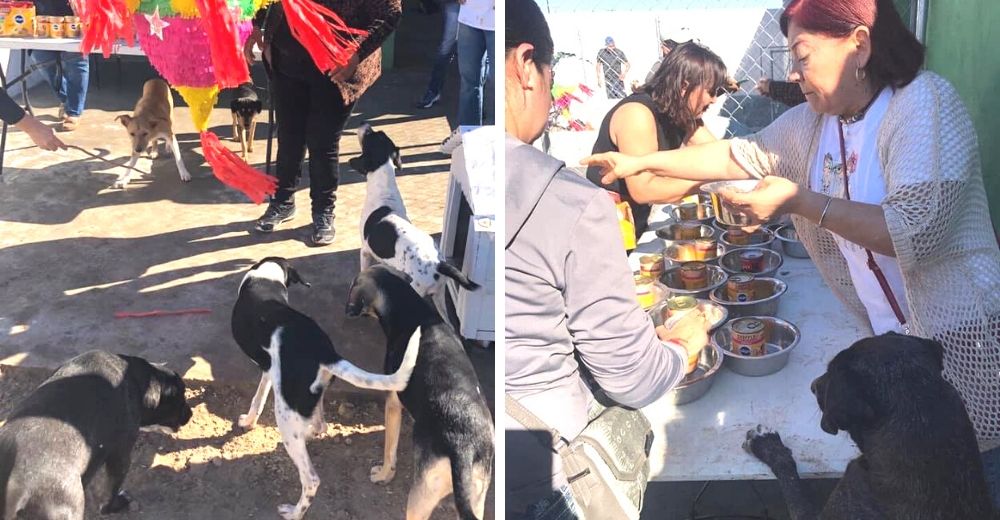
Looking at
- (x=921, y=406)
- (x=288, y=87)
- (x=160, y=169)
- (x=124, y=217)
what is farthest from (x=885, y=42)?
(x=160, y=169)

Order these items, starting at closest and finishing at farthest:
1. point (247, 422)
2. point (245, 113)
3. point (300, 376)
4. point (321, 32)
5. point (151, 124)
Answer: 1. point (300, 376)
2. point (247, 422)
3. point (321, 32)
4. point (151, 124)
5. point (245, 113)

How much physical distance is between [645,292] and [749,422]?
0.41 metres

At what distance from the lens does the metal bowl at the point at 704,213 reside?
107 inches

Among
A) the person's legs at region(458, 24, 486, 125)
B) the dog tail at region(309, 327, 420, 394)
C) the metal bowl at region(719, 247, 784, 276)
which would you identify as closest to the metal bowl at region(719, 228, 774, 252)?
the metal bowl at region(719, 247, 784, 276)

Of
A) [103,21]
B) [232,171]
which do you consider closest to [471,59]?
[232,171]

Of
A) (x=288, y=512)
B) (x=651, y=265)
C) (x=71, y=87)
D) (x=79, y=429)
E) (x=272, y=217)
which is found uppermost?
(x=71, y=87)

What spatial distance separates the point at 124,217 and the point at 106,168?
0.86 meters

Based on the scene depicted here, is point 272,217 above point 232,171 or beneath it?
beneath

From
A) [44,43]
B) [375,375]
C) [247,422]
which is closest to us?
[375,375]

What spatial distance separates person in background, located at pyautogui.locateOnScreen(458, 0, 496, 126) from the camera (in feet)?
15.6

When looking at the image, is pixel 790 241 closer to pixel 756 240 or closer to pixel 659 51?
pixel 756 240

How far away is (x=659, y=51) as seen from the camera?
2.61 metres

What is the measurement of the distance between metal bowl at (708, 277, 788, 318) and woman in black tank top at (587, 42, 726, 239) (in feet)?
0.95

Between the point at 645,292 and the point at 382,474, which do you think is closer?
the point at 645,292
